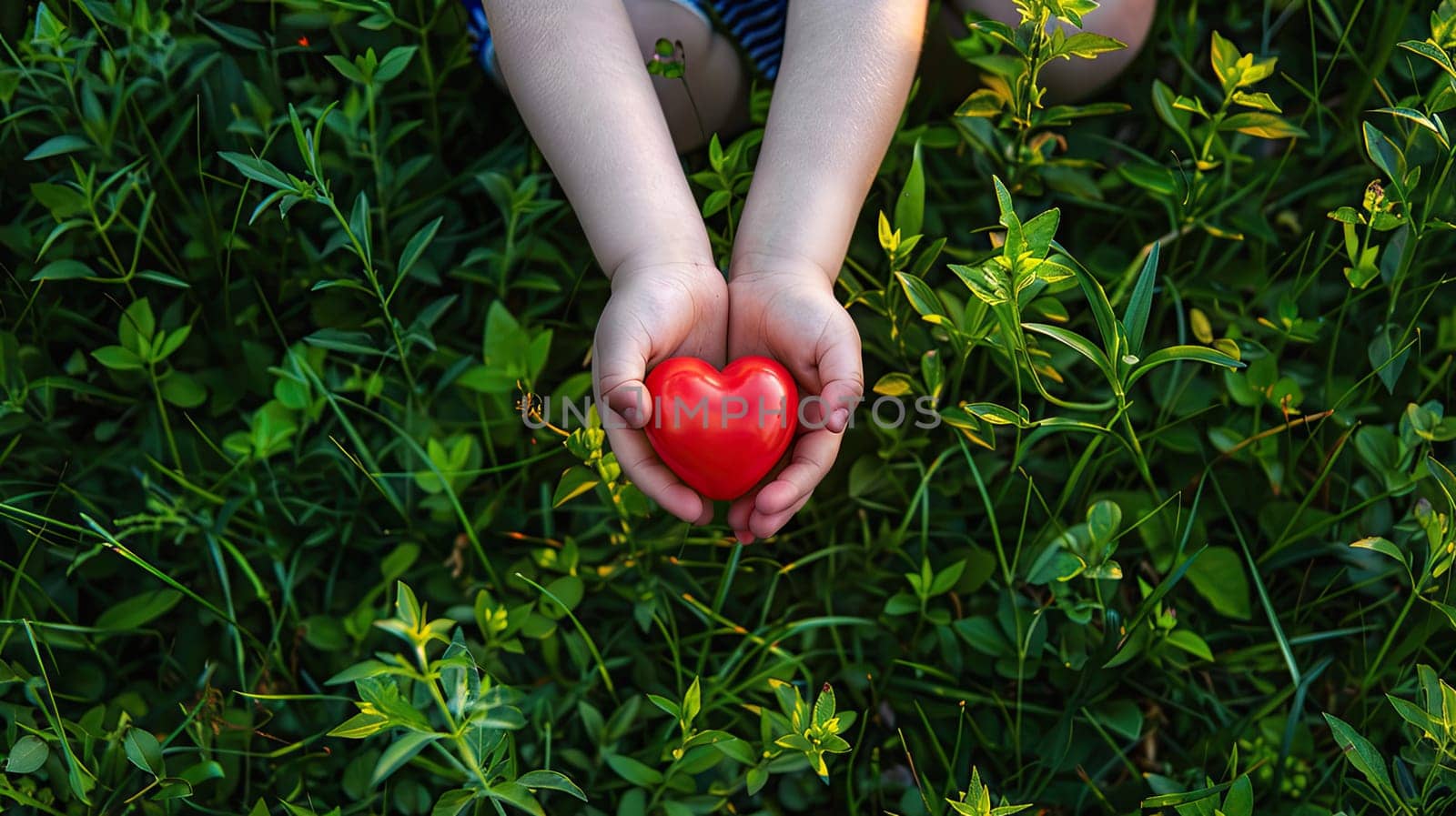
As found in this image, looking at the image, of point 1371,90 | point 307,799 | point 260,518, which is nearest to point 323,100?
point 260,518

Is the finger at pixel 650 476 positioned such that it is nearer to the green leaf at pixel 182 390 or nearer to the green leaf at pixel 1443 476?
the green leaf at pixel 182 390

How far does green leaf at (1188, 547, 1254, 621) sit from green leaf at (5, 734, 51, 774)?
4.46ft

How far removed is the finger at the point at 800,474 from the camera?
1.23 m

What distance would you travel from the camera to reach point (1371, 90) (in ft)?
5.82

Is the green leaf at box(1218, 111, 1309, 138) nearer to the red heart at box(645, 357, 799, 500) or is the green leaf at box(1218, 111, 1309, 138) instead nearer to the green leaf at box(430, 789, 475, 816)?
the red heart at box(645, 357, 799, 500)

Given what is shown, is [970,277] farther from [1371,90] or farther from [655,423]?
[1371,90]

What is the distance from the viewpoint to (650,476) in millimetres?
1273

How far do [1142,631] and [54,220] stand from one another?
1556 mm

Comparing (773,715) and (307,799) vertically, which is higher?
(773,715)

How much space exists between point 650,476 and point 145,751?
2.04 feet

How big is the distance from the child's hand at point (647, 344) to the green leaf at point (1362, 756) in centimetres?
69

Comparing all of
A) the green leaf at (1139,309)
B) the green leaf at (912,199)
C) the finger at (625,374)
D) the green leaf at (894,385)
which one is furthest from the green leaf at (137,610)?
the green leaf at (1139,309)

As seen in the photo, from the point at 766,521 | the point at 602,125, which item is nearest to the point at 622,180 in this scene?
the point at 602,125

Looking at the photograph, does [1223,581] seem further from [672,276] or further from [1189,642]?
[672,276]
